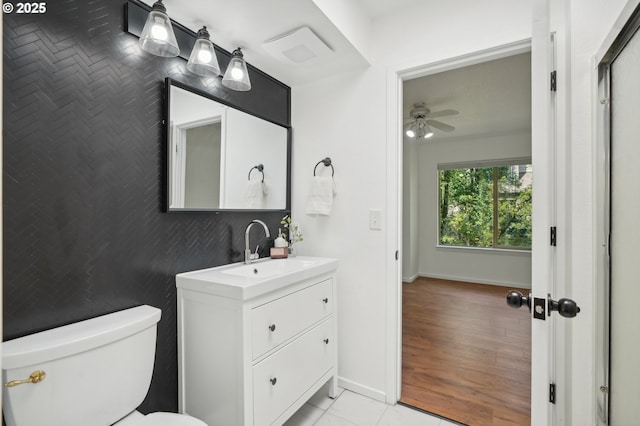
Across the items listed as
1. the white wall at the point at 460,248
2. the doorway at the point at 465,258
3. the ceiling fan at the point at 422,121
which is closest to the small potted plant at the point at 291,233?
the doorway at the point at 465,258

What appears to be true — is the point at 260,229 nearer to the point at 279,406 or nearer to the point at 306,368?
the point at 306,368

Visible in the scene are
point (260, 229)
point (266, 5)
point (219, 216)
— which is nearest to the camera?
point (266, 5)

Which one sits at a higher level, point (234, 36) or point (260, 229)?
point (234, 36)

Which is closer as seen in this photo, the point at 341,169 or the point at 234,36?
the point at 234,36

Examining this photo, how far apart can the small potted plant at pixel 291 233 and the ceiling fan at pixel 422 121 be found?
2059 millimetres

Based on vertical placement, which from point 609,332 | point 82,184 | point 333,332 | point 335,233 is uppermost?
point 82,184

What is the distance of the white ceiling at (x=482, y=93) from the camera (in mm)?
2734

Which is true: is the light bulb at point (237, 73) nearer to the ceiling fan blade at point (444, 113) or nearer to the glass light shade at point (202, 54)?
the glass light shade at point (202, 54)

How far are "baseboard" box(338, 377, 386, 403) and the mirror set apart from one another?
1251 mm

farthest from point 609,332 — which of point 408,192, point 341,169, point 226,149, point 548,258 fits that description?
point 408,192

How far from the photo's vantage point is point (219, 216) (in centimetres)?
192

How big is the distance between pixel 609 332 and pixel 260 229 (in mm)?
1808

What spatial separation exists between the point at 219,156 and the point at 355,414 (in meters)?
1.69

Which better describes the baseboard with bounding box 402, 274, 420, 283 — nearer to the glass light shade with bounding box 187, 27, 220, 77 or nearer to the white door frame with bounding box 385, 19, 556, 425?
the white door frame with bounding box 385, 19, 556, 425
